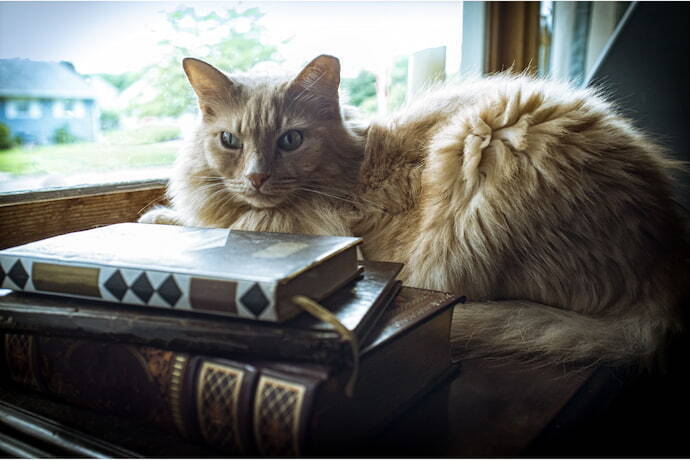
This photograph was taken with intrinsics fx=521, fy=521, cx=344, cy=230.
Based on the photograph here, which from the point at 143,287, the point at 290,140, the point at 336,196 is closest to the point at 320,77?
the point at 290,140

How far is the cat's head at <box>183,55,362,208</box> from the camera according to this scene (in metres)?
1.09

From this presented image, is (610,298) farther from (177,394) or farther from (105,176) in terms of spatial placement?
(105,176)

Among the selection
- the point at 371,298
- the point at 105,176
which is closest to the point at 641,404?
the point at 371,298

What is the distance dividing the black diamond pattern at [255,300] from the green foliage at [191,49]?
91 cm

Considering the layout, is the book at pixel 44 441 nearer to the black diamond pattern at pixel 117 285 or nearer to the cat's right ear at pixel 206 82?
the black diamond pattern at pixel 117 285

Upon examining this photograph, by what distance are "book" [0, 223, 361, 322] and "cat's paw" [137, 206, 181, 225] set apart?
427 millimetres

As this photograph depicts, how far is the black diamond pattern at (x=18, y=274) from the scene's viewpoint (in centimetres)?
70

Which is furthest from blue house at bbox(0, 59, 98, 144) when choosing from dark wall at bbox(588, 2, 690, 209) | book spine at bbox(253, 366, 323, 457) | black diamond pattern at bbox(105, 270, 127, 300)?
dark wall at bbox(588, 2, 690, 209)

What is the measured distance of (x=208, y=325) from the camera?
60 centimetres

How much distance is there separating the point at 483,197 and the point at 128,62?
90 cm

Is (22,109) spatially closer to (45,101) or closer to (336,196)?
(45,101)

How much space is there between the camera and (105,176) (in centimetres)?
126

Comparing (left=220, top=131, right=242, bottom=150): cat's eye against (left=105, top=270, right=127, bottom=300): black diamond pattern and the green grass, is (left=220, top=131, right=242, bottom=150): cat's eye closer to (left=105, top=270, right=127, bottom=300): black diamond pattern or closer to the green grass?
the green grass

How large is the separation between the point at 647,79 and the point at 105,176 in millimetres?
1623
